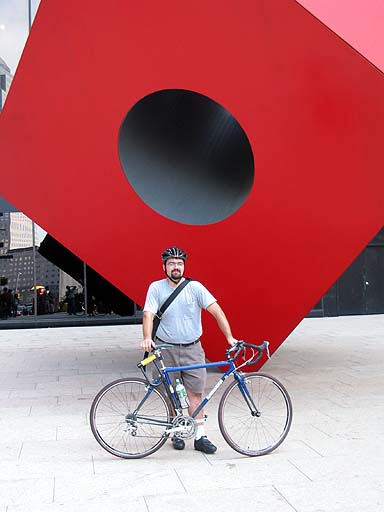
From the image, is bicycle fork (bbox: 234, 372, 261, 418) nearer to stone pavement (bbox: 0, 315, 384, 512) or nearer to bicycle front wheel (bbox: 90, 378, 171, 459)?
stone pavement (bbox: 0, 315, 384, 512)

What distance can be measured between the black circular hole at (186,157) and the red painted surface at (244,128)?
0.31m

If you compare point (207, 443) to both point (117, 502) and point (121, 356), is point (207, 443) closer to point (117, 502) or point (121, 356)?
point (117, 502)

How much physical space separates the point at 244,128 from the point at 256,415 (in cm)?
317

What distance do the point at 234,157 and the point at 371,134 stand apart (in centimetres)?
234

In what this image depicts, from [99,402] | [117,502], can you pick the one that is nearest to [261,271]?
[99,402]

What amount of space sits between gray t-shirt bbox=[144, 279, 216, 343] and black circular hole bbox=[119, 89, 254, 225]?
238cm

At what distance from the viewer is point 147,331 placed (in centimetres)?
514

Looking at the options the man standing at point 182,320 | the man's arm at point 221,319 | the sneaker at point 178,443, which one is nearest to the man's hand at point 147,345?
the man standing at point 182,320

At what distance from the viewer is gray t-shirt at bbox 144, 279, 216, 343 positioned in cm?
534

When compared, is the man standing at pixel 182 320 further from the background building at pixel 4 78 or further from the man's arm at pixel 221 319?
the background building at pixel 4 78

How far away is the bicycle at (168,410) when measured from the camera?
5.07m

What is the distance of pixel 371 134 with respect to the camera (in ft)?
22.1

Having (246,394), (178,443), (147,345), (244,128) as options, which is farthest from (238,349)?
(244,128)

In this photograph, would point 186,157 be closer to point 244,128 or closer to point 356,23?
point 244,128
